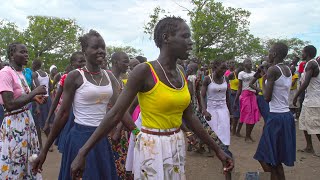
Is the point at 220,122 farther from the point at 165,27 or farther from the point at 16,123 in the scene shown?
the point at 165,27

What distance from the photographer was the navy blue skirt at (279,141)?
4547mm

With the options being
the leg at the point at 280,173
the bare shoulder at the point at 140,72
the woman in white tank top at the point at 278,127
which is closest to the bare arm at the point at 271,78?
the woman in white tank top at the point at 278,127

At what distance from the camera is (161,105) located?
2354 mm

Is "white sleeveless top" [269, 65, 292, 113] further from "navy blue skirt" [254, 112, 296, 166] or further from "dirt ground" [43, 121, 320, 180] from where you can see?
"dirt ground" [43, 121, 320, 180]

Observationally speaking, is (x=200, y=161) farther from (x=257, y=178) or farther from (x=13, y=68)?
(x=13, y=68)

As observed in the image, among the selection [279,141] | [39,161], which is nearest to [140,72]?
[39,161]

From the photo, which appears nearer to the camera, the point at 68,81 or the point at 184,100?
the point at 184,100

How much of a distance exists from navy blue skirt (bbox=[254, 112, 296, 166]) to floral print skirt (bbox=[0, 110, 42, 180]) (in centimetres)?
293

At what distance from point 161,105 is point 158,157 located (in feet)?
1.18

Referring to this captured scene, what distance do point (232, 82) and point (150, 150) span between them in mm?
7350

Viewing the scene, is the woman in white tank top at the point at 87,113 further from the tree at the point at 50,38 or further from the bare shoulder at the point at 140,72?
the tree at the point at 50,38

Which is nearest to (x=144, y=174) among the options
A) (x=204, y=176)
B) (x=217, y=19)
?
(x=204, y=176)

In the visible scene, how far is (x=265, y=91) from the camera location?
15.1 feet

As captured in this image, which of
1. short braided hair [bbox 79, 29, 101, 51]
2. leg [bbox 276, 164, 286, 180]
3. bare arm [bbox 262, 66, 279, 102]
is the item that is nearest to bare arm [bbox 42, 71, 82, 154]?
short braided hair [bbox 79, 29, 101, 51]
